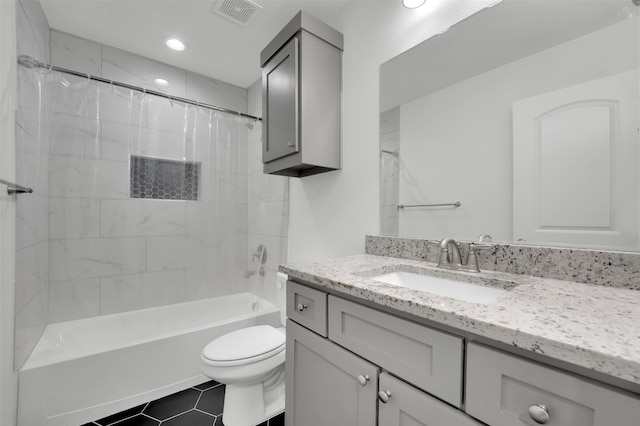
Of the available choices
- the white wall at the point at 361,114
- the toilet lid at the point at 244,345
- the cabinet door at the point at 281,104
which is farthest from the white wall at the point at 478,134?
the toilet lid at the point at 244,345

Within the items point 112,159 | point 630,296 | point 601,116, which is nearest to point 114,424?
point 112,159

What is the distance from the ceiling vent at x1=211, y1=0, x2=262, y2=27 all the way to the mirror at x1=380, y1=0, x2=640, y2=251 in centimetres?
100

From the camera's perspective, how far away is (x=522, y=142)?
95 cm

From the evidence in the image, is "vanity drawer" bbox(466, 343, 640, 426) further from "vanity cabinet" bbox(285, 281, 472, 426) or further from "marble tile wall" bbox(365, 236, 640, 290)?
"marble tile wall" bbox(365, 236, 640, 290)

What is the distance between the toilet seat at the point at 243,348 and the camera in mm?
1334

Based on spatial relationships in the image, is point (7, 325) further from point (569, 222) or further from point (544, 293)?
point (569, 222)

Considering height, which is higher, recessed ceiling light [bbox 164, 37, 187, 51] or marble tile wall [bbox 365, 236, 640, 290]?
recessed ceiling light [bbox 164, 37, 187, 51]

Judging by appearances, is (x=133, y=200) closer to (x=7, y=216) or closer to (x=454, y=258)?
(x=7, y=216)

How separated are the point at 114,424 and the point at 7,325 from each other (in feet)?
2.42

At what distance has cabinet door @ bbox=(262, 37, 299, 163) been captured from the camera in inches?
58.1

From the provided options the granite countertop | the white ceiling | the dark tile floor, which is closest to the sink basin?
the granite countertop

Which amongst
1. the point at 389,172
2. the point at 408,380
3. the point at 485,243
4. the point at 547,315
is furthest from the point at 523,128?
the point at 408,380

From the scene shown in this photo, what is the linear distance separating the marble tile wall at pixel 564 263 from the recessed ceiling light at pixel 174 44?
2.27m

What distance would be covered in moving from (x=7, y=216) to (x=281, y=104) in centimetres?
141
